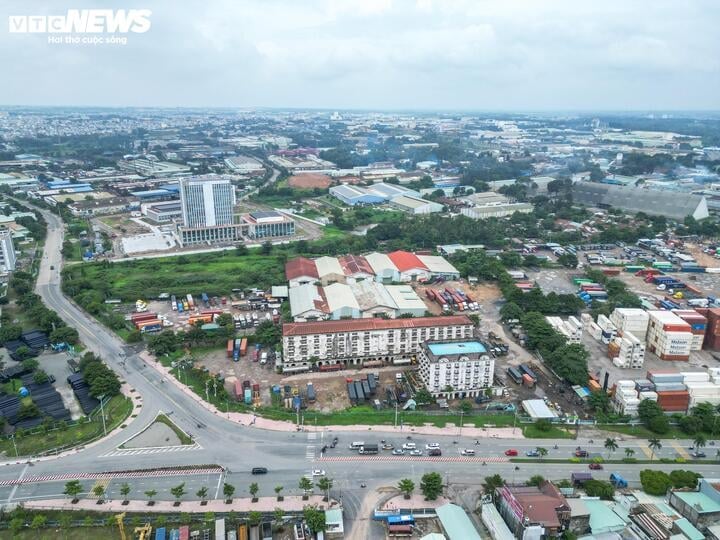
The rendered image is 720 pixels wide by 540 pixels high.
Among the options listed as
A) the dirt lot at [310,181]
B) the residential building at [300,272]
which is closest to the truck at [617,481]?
the residential building at [300,272]

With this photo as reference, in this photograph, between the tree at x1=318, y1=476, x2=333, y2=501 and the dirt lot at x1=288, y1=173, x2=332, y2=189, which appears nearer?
the tree at x1=318, y1=476, x2=333, y2=501

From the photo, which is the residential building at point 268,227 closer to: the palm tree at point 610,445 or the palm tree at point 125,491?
the palm tree at point 125,491

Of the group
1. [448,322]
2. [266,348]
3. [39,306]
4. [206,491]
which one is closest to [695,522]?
[448,322]

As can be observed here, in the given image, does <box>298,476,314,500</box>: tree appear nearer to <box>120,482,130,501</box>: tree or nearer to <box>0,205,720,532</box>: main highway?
<box>0,205,720,532</box>: main highway

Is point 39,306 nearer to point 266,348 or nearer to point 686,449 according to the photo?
point 266,348

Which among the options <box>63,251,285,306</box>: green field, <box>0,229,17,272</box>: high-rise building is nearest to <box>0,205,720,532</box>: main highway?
<box>63,251,285,306</box>: green field

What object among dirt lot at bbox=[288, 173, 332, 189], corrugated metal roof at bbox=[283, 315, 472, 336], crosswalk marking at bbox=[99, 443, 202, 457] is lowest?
crosswalk marking at bbox=[99, 443, 202, 457]
